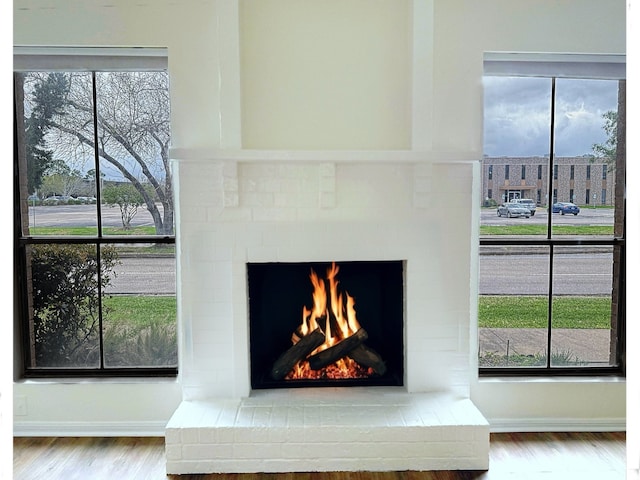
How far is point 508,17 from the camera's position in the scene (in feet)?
9.14

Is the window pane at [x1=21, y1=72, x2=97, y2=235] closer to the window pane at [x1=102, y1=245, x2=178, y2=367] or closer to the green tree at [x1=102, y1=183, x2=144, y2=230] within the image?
the green tree at [x1=102, y1=183, x2=144, y2=230]

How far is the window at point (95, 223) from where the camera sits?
287 cm

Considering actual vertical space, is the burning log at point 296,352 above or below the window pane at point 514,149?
below

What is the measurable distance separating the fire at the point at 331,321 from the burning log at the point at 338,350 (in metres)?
0.04

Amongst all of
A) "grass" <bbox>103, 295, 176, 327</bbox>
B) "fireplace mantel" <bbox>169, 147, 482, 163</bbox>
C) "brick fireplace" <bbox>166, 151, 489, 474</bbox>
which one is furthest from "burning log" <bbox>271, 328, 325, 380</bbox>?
"fireplace mantel" <bbox>169, 147, 482, 163</bbox>

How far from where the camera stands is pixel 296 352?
9.32ft

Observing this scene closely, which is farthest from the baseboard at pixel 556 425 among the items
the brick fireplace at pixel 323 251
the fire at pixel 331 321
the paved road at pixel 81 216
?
the paved road at pixel 81 216

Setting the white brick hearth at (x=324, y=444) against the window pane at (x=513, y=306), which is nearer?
the white brick hearth at (x=324, y=444)

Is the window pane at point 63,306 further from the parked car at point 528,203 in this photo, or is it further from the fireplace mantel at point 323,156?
the parked car at point 528,203

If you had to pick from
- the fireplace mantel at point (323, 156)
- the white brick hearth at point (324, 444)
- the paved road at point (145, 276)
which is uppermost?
the fireplace mantel at point (323, 156)

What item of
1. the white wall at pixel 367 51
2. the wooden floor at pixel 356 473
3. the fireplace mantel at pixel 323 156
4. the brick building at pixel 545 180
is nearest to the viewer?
the wooden floor at pixel 356 473

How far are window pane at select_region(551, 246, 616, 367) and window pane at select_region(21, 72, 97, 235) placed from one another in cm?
291

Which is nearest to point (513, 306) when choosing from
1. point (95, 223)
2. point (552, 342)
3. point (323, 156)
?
point (552, 342)

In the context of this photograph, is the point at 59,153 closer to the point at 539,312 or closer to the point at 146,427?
A: the point at 146,427
